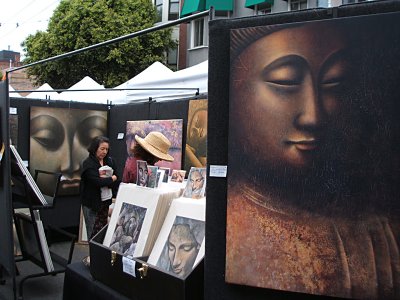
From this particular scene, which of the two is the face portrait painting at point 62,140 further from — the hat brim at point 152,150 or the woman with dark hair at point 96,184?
the hat brim at point 152,150

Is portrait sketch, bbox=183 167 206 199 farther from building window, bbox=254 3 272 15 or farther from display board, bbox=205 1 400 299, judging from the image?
building window, bbox=254 3 272 15

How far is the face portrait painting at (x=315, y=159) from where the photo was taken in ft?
3.96

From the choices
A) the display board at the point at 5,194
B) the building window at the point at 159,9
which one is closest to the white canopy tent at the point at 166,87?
the display board at the point at 5,194

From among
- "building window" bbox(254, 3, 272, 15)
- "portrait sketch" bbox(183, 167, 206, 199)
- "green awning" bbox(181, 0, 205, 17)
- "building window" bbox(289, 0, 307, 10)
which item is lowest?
"portrait sketch" bbox(183, 167, 206, 199)

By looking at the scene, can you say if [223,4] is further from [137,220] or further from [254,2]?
[137,220]

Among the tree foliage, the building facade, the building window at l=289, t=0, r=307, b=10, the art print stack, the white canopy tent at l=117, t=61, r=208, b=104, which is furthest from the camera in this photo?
the tree foliage

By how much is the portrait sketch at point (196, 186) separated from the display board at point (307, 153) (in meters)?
0.39

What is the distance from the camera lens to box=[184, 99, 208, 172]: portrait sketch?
4.99 metres

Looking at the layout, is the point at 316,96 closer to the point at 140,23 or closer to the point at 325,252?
the point at 325,252

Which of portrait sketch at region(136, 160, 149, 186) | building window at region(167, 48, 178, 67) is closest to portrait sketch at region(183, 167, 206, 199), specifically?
portrait sketch at region(136, 160, 149, 186)

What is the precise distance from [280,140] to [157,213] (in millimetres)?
726

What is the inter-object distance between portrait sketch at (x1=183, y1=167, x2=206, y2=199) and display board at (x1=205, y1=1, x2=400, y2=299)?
394mm

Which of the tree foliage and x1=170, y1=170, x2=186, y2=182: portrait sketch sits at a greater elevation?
the tree foliage

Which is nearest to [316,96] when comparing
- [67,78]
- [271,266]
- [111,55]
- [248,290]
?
[271,266]
